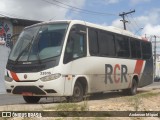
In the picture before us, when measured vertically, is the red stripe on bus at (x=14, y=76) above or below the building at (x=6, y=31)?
below

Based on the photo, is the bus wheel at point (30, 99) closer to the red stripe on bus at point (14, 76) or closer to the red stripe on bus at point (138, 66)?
the red stripe on bus at point (14, 76)

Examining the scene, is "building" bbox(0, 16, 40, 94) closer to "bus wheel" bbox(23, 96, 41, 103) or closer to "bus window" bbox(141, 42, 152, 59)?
"bus window" bbox(141, 42, 152, 59)

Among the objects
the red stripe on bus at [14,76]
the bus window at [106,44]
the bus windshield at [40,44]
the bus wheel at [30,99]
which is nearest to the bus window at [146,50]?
the bus window at [106,44]

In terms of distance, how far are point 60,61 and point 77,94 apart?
1.65m

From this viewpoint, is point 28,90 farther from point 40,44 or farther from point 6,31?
point 6,31

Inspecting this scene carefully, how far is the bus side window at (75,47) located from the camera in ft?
46.8

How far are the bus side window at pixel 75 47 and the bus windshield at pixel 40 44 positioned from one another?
320 mm

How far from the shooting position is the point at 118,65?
1898cm

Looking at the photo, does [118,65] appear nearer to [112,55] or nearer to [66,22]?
[112,55]

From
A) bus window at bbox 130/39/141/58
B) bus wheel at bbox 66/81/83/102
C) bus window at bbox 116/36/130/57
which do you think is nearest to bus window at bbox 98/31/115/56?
bus window at bbox 116/36/130/57

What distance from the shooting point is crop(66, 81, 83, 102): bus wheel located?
14562 millimetres

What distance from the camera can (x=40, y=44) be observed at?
14344mm

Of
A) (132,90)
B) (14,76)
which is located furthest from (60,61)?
(132,90)

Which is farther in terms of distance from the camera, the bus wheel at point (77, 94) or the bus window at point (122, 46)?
the bus window at point (122, 46)
